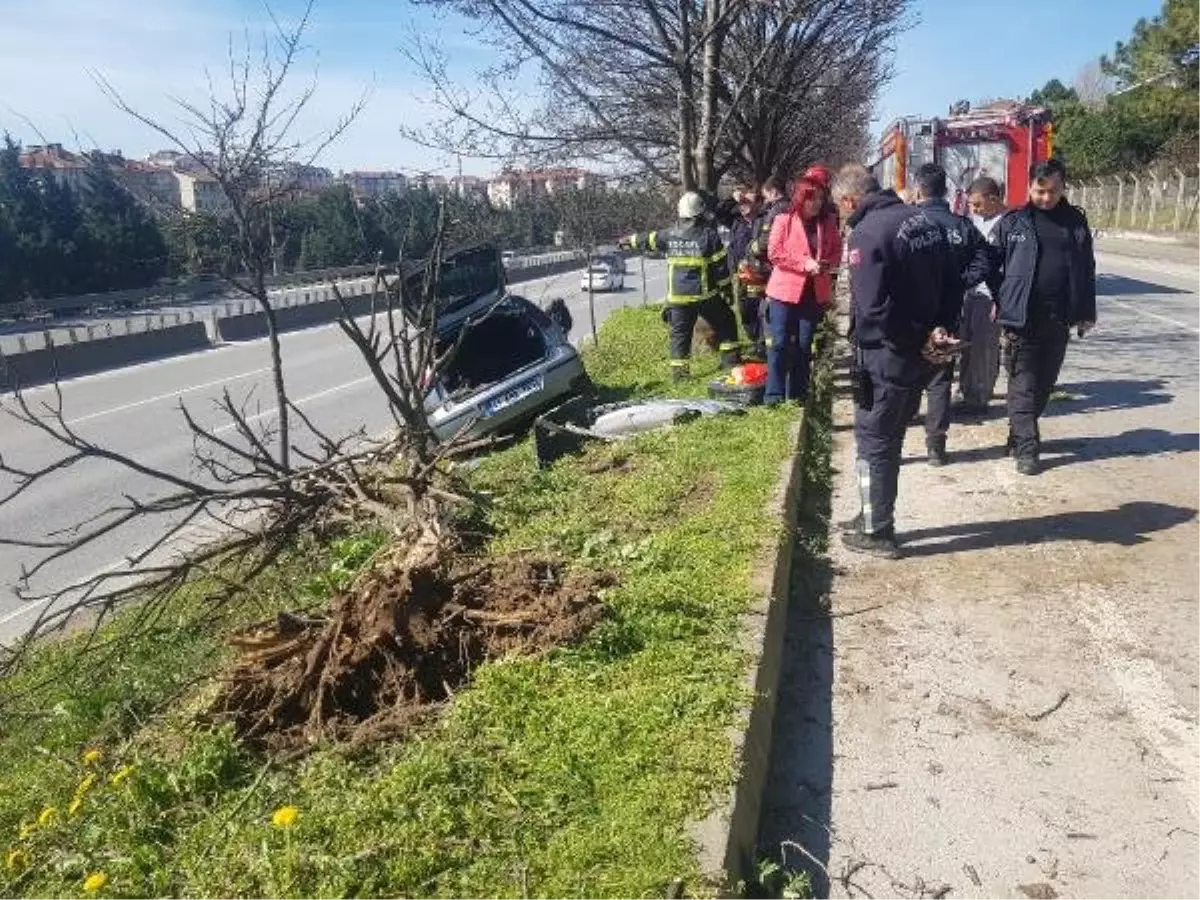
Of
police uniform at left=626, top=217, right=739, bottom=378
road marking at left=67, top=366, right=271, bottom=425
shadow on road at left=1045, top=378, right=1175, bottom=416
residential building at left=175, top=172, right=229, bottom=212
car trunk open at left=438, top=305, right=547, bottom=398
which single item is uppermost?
residential building at left=175, top=172, right=229, bottom=212

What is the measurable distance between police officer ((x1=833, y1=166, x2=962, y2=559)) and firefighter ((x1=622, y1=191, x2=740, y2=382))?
185 inches

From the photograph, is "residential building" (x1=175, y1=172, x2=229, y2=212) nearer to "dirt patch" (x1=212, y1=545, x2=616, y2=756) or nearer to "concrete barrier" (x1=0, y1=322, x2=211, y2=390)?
"dirt patch" (x1=212, y1=545, x2=616, y2=756)

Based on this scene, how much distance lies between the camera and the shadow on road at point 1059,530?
5059mm

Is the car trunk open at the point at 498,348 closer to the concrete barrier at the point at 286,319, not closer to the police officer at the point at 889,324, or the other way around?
the police officer at the point at 889,324

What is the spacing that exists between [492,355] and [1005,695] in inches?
315

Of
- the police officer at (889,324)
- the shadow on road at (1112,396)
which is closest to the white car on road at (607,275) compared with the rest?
the shadow on road at (1112,396)

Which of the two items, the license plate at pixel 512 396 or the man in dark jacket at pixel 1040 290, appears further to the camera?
the license plate at pixel 512 396

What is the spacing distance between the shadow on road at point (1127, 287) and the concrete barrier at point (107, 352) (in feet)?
63.1

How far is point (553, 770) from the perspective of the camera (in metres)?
2.92

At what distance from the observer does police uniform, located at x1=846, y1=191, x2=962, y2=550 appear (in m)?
4.76

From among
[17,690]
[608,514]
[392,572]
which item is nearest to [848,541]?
[608,514]

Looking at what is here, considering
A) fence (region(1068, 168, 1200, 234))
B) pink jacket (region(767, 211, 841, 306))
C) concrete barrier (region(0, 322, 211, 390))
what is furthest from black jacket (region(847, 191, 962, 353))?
fence (region(1068, 168, 1200, 234))

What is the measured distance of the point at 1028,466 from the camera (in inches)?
245

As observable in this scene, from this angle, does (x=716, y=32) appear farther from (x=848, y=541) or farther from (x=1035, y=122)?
(x=1035, y=122)
